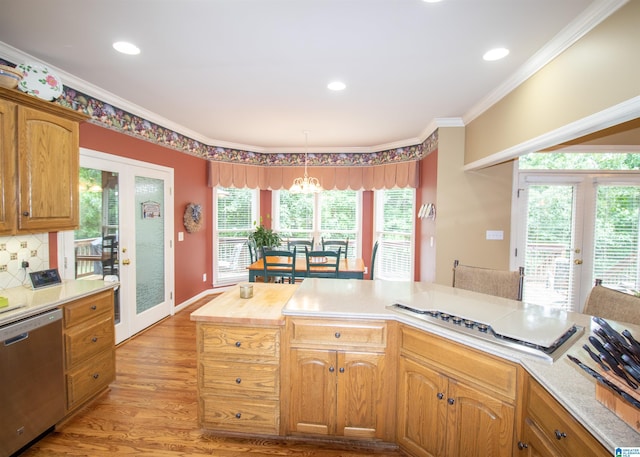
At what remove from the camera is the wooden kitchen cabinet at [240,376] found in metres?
1.85

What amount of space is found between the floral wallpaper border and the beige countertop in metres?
1.59

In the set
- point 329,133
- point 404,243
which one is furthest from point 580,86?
point 404,243

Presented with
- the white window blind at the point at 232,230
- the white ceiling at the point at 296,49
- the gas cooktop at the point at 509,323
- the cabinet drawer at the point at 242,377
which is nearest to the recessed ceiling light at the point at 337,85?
the white ceiling at the point at 296,49

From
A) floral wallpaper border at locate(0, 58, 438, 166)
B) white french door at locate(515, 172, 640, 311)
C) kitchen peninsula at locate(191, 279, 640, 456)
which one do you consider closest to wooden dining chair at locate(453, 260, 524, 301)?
kitchen peninsula at locate(191, 279, 640, 456)

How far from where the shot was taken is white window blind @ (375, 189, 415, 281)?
198 inches

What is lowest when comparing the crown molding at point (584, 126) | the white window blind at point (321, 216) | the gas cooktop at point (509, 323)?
the gas cooktop at point (509, 323)

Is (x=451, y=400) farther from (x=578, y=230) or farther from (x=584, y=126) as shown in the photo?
(x=578, y=230)

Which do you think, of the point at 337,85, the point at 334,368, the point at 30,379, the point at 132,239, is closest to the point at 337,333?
the point at 334,368

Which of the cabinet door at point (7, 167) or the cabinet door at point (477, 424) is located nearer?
the cabinet door at point (477, 424)

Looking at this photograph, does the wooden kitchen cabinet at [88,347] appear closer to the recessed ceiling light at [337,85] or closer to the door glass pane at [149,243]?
the door glass pane at [149,243]

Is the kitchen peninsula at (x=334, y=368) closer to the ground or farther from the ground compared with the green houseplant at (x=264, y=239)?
closer to the ground

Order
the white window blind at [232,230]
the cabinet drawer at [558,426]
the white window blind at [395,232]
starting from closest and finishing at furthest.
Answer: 1. the cabinet drawer at [558,426]
2. the white window blind at [395,232]
3. the white window blind at [232,230]

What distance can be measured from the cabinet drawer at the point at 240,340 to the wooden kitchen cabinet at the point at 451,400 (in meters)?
0.78

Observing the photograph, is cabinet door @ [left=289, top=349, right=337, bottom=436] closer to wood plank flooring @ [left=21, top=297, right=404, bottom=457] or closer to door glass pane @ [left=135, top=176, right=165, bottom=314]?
wood plank flooring @ [left=21, top=297, right=404, bottom=457]
